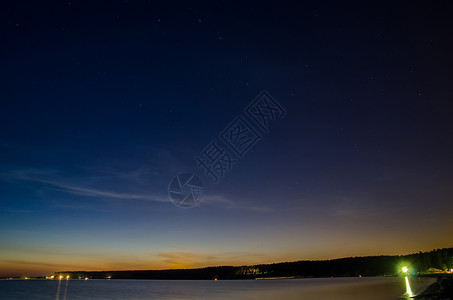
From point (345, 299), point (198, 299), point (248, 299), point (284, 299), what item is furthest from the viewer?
point (198, 299)

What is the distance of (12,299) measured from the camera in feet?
289

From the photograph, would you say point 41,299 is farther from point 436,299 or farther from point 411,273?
point 411,273

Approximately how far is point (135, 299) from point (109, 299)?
714 cm

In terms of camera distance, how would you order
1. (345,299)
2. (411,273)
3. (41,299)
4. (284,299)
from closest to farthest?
(345,299), (284,299), (41,299), (411,273)

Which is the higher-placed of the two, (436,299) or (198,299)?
(436,299)

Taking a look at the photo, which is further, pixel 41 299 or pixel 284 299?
pixel 41 299

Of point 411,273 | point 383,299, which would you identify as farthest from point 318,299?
point 411,273

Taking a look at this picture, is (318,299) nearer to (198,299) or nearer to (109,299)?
(198,299)

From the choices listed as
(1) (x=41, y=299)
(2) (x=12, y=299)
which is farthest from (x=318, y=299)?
(2) (x=12, y=299)

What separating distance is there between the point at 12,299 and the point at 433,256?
167033 millimetres

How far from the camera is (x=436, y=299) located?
36156mm

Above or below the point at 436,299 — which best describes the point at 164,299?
below

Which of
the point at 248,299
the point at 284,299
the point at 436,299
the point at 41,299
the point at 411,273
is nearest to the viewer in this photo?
the point at 436,299

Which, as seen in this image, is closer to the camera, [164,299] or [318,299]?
[318,299]
